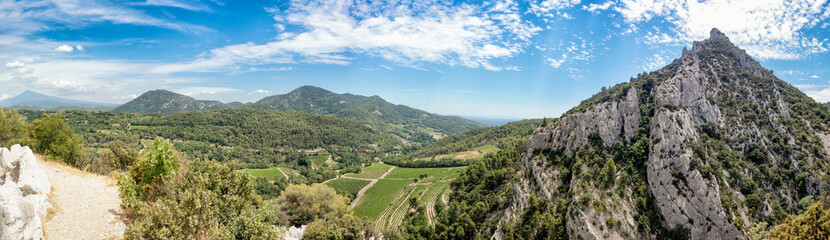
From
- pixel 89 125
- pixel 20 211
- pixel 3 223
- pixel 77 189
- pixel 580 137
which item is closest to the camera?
pixel 3 223

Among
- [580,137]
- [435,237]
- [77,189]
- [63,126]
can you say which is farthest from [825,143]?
[63,126]

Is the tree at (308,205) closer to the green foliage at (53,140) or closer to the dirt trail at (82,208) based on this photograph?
the green foliage at (53,140)

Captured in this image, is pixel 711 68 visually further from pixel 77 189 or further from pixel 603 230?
pixel 77 189

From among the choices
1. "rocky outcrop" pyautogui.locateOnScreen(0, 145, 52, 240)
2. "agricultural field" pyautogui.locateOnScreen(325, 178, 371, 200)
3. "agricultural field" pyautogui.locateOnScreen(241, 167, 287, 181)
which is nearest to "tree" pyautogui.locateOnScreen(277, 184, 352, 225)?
"agricultural field" pyautogui.locateOnScreen(325, 178, 371, 200)

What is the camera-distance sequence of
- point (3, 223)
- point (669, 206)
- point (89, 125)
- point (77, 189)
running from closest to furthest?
1. point (3, 223)
2. point (77, 189)
3. point (669, 206)
4. point (89, 125)

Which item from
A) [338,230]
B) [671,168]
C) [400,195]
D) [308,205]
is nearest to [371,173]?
[400,195]

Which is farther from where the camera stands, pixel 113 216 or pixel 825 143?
pixel 825 143
